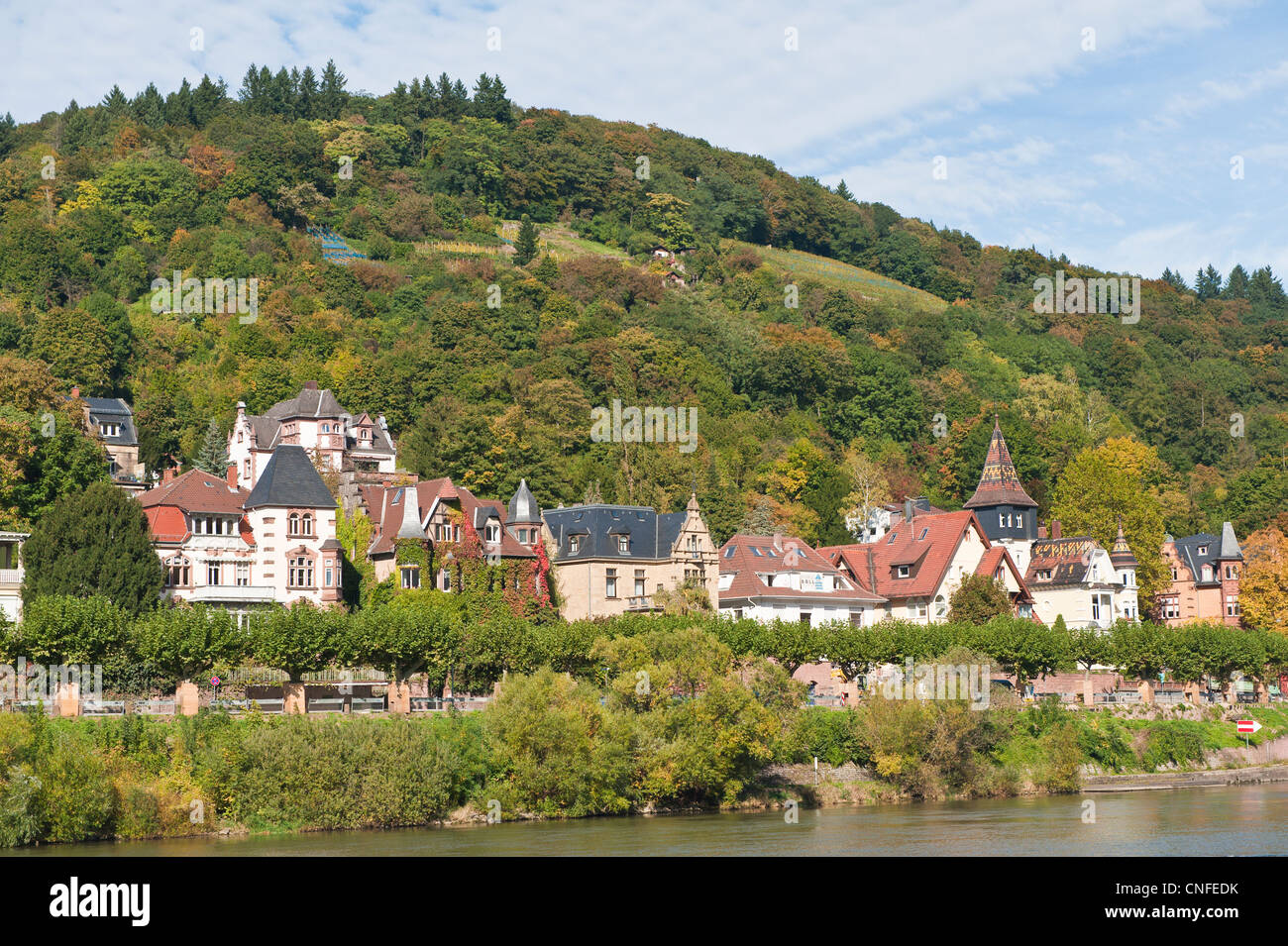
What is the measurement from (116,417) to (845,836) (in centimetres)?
7751

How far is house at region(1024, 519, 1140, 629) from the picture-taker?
9588 centimetres

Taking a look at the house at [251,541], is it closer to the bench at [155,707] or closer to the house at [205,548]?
the house at [205,548]

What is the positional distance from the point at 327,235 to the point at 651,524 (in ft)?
313

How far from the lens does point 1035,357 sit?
16500 cm

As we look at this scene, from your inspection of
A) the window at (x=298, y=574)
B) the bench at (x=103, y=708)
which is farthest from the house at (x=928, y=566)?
the bench at (x=103, y=708)

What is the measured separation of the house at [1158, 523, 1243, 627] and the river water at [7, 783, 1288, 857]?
55330 mm

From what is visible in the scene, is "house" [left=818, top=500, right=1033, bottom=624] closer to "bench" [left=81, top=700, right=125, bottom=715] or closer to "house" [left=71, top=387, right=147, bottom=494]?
"bench" [left=81, top=700, right=125, bottom=715]

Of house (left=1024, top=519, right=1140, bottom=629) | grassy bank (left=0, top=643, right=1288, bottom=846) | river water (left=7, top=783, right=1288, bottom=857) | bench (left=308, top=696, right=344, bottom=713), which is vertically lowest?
river water (left=7, top=783, right=1288, bottom=857)

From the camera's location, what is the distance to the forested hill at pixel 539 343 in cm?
11306

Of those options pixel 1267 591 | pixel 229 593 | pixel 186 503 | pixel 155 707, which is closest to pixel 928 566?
pixel 1267 591

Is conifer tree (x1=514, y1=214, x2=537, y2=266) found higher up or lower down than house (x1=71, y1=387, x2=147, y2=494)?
higher up

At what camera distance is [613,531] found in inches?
3300

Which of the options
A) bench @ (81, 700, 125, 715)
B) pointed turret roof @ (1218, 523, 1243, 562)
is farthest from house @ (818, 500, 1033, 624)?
bench @ (81, 700, 125, 715)

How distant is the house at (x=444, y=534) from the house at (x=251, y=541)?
350 cm
